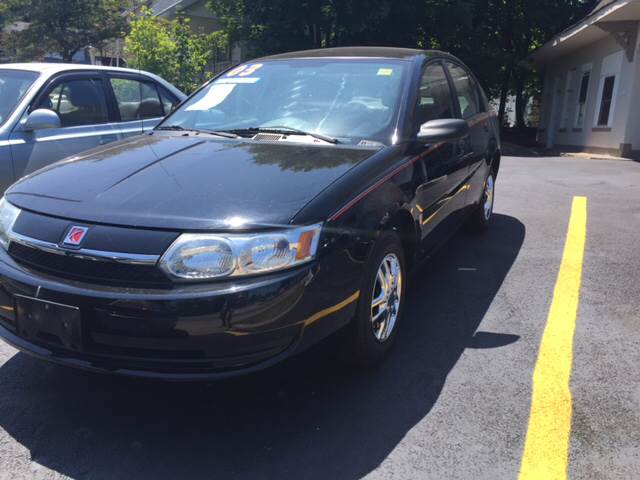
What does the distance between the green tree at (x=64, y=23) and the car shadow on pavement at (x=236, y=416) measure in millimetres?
21820

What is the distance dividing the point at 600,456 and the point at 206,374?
1.63 metres

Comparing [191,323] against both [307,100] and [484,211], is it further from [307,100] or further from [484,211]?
[484,211]

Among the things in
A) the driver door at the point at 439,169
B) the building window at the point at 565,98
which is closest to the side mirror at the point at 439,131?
the driver door at the point at 439,169

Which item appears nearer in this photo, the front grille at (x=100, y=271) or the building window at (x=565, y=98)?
the front grille at (x=100, y=271)

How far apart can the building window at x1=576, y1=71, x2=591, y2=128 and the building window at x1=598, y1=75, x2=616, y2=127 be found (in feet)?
4.52

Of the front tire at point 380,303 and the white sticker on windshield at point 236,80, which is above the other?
the white sticker on windshield at point 236,80

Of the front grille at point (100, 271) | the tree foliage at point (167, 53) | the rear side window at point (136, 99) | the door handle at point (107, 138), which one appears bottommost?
the front grille at point (100, 271)

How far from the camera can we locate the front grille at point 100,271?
2.29m

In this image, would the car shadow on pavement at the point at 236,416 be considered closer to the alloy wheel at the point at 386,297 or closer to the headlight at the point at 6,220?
the alloy wheel at the point at 386,297

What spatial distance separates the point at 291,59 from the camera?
4.21 meters

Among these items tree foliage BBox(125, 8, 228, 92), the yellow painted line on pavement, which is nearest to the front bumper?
the yellow painted line on pavement

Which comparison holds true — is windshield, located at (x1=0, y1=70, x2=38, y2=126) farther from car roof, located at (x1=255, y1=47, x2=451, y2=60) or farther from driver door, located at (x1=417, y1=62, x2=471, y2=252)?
driver door, located at (x1=417, y1=62, x2=471, y2=252)

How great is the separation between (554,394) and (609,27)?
13706 millimetres

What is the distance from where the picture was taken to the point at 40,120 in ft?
15.9
